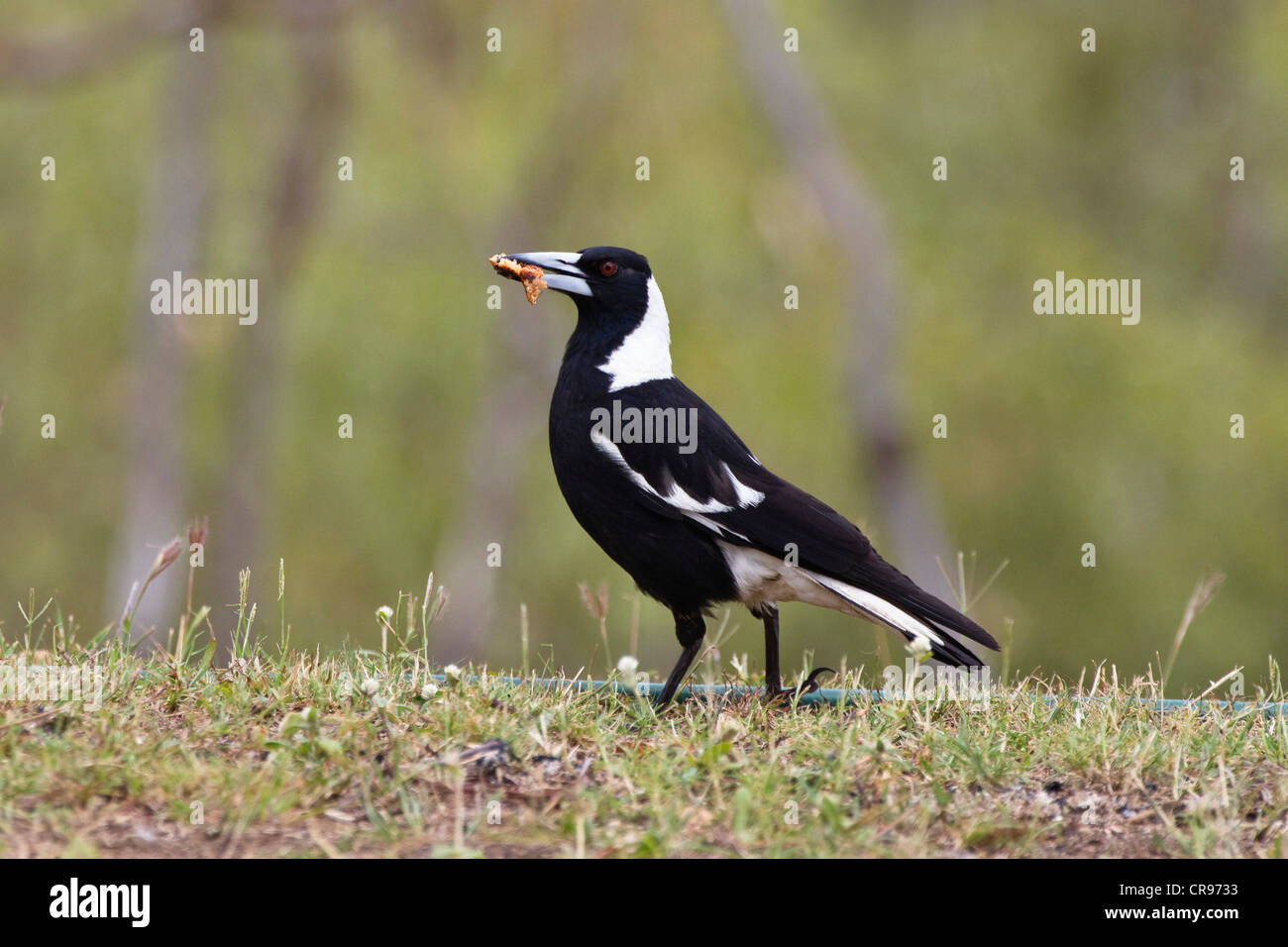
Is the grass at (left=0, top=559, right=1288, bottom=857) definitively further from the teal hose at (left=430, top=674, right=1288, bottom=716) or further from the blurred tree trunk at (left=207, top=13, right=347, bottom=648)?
the blurred tree trunk at (left=207, top=13, right=347, bottom=648)

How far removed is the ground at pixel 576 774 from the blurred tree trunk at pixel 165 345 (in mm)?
11819

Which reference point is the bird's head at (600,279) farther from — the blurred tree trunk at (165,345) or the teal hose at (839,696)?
the blurred tree trunk at (165,345)

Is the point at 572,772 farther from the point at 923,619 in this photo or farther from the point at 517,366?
the point at 517,366

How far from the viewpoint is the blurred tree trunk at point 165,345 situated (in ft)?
50.2

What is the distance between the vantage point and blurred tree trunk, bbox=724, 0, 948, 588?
13.7 metres

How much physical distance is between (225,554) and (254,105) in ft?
18.4

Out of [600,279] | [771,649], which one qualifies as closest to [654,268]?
[600,279]

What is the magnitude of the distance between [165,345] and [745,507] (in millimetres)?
12194

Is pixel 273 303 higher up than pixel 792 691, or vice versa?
pixel 273 303

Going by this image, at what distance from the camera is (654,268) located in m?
15.3

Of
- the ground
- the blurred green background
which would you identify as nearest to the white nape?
the ground

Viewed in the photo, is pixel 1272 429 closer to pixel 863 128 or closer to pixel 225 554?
pixel 863 128

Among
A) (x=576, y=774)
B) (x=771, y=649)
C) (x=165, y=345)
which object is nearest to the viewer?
(x=576, y=774)

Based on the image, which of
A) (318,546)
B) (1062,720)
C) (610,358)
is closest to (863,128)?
(318,546)
